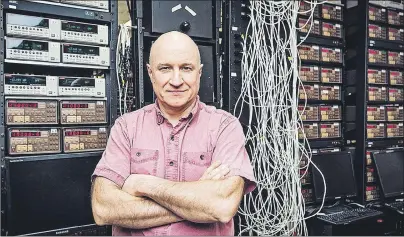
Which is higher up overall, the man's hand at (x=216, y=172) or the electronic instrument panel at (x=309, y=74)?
the electronic instrument panel at (x=309, y=74)

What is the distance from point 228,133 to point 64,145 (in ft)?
3.45

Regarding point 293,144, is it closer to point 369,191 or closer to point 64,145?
point 369,191

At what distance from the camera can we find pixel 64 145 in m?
2.04

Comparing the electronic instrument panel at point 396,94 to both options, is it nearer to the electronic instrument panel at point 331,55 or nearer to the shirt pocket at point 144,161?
the electronic instrument panel at point 331,55

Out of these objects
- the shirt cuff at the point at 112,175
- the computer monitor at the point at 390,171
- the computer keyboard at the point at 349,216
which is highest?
the shirt cuff at the point at 112,175

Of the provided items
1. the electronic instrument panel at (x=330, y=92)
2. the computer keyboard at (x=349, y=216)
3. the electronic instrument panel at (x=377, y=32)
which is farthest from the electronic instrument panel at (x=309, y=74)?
the computer keyboard at (x=349, y=216)

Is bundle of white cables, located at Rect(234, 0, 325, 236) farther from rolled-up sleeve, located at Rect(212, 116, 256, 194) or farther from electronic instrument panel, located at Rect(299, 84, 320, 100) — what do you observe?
rolled-up sleeve, located at Rect(212, 116, 256, 194)

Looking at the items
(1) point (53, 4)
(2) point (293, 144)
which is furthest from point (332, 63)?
(1) point (53, 4)

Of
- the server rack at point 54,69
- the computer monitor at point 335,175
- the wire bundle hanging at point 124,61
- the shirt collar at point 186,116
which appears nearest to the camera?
the shirt collar at point 186,116

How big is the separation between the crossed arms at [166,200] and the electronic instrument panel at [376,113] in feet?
7.05

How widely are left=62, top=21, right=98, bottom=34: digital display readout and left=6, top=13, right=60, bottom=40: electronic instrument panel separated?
1.7 inches

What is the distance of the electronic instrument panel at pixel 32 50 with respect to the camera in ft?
6.14

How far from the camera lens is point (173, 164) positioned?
1457 mm

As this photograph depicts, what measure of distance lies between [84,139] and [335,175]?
1.92 m
